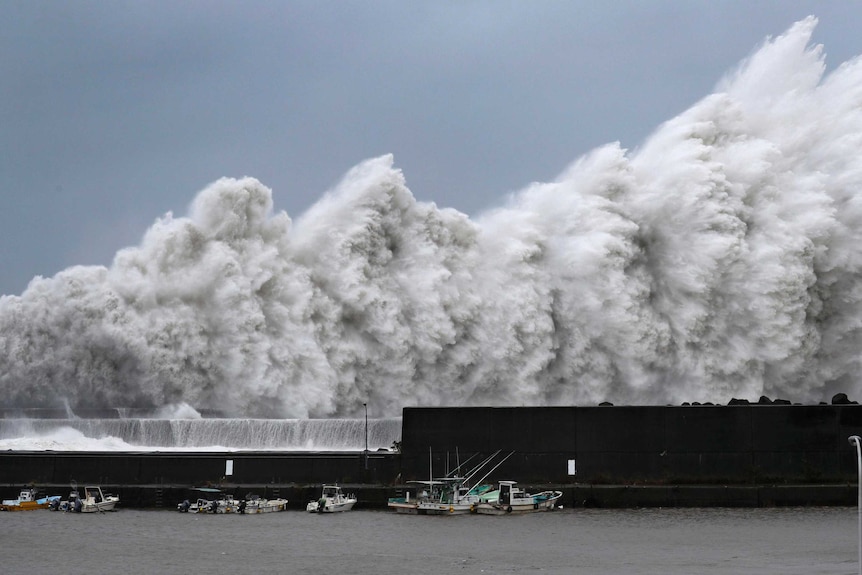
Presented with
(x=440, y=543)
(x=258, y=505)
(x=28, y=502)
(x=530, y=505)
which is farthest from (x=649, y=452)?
(x=28, y=502)

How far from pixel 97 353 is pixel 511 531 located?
2567cm

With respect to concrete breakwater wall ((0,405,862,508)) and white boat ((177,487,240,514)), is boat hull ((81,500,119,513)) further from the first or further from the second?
concrete breakwater wall ((0,405,862,508))

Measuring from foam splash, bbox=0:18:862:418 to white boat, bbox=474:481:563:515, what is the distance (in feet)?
54.8

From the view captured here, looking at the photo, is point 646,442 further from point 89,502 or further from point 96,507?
point 89,502

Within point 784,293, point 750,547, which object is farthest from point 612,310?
point 750,547

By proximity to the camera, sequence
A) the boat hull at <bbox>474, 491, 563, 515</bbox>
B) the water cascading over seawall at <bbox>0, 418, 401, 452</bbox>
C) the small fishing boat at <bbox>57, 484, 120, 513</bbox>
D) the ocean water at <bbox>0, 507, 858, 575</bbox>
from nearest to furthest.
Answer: the ocean water at <bbox>0, 507, 858, 575</bbox>, the boat hull at <bbox>474, 491, 563, 515</bbox>, the small fishing boat at <bbox>57, 484, 120, 513</bbox>, the water cascading over seawall at <bbox>0, 418, 401, 452</bbox>

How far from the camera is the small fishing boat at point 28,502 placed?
108 feet

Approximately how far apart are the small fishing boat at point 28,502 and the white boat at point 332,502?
305 inches

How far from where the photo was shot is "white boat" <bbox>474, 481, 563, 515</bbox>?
99.2 feet

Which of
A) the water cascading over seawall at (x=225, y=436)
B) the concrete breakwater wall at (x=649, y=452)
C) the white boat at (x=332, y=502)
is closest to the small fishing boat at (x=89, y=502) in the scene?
the water cascading over seawall at (x=225, y=436)

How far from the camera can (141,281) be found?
47875 millimetres

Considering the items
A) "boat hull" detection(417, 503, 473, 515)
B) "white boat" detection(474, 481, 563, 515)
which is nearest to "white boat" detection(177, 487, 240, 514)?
"boat hull" detection(417, 503, 473, 515)

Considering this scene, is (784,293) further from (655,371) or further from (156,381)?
(156,381)

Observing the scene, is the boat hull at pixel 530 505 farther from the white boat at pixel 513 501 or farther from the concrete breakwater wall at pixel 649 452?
the concrete breakwater wall at pixel 649 452
